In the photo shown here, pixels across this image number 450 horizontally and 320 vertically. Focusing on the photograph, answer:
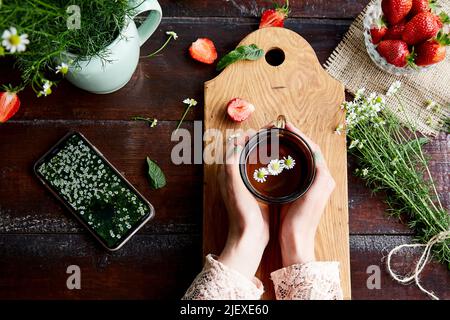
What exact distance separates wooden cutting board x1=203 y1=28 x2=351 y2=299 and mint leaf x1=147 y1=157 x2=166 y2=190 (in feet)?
0.36

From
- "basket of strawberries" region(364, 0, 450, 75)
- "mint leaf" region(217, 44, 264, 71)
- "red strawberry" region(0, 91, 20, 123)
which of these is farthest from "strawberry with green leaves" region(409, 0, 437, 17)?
"red strawberry" region(0, 91, 20, 123)

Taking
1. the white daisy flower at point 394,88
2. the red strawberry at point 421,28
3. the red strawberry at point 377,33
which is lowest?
the white daisy flower at point 394,88

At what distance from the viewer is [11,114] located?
1.17 metres

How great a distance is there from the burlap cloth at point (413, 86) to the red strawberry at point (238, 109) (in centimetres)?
23

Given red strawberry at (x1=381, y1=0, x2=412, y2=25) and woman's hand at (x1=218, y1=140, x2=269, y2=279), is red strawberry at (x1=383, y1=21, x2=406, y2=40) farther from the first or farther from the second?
woman's hand at (x1=218, y1=140, x2=269, y2=279)

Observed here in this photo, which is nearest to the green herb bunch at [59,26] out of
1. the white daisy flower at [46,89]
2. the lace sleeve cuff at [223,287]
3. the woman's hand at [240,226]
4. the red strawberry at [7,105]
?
the white daisy flower at [46,89]

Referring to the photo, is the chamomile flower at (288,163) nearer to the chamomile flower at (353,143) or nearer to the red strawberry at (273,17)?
the chamomile flower at (353,143)

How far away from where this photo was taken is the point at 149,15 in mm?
1073

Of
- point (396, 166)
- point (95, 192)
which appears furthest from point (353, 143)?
point (95, 192)

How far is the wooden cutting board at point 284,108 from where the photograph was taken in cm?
111

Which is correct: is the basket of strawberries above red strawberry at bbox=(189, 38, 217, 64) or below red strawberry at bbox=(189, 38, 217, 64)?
above

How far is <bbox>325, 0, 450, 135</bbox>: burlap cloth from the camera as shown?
3.87ft

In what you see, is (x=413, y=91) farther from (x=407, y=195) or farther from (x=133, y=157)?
(x=133, y=157)

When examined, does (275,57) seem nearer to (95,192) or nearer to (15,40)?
(95,192)
